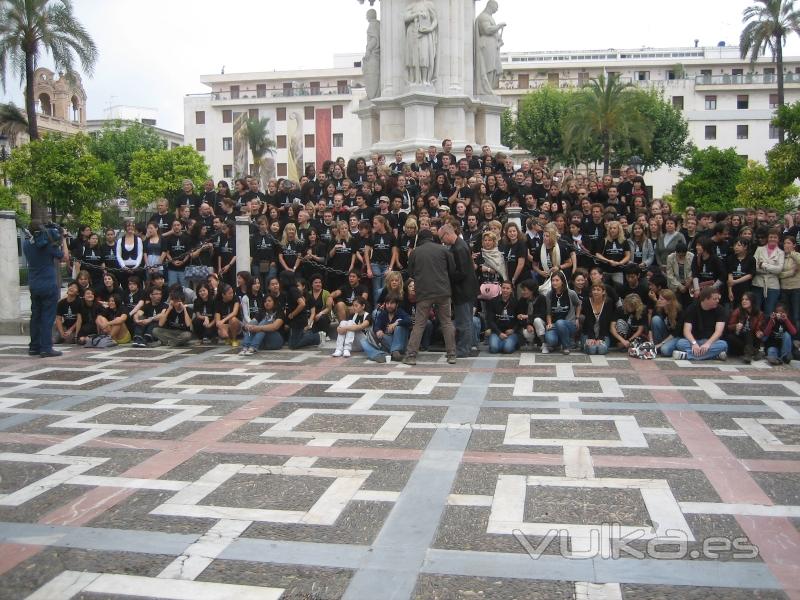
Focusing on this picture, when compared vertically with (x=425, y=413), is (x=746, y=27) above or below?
above

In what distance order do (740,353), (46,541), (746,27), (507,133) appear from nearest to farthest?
(46,541) < (740,353) < (746,27) < (507,133)

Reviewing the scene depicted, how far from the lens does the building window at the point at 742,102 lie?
6775 cm

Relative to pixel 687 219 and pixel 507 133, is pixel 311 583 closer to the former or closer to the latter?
pixel 687 219

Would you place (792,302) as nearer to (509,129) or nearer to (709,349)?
(709,349)

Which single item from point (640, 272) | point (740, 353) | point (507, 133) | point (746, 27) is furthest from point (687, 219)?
point (507, 133)

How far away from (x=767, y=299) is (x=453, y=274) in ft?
14.3

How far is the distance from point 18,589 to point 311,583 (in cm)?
156

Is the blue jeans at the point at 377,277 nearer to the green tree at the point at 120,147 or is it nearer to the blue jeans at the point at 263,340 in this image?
the blue jeans at the point at 263,340

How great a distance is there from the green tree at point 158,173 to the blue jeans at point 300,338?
41515 mm

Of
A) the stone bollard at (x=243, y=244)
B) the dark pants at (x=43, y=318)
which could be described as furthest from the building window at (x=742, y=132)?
the dark pants at (x=43, y=318)

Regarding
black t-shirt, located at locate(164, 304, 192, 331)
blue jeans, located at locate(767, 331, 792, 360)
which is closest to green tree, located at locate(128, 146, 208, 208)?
black t-shirt, located at locate(164, 304, 192, 331)

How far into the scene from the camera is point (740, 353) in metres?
10.9

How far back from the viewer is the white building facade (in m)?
70.7

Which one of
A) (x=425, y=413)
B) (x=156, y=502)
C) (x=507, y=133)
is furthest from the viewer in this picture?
(x=507, y=133)
